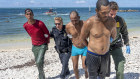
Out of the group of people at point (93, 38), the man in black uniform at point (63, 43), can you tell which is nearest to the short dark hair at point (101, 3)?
the group of people at point (93, 38)

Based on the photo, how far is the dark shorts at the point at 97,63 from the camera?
3.05m

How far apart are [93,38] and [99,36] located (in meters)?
0.12

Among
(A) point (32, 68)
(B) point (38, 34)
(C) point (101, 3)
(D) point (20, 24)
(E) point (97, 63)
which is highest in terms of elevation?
(C) point (101, 3)

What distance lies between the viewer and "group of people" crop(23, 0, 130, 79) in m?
2.92

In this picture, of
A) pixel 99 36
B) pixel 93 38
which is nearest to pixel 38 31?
pixel 93 38

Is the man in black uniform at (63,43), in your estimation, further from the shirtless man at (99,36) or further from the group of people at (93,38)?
the shirtless man at (99,36)

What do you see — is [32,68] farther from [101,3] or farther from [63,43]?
[101,3]

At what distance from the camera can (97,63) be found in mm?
3078

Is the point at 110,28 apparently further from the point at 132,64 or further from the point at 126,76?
the point at 132,64

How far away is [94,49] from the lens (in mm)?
3029

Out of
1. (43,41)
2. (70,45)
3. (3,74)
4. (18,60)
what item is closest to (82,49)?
(70,45)

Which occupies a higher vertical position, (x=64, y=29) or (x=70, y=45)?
(x=64, y=29)

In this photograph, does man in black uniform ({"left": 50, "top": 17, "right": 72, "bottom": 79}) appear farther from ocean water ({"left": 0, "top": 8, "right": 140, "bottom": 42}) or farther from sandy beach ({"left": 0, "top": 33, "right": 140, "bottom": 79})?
ocean water ({"left": 0, "top": 8, "right": 140, "bottom": 42})

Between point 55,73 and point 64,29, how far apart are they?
193 centimetres
